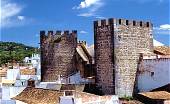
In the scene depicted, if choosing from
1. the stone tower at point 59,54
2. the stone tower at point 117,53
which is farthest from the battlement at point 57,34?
the stone tower at point 117,53

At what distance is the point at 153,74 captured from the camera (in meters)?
29.7

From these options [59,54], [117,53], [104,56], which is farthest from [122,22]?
[59,54]

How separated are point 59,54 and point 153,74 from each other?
9048mm

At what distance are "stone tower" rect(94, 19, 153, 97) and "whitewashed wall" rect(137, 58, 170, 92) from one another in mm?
504

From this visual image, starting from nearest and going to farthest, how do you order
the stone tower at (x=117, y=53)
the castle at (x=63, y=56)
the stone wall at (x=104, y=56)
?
the stone tower at (x=117, y=53), the stone wall at (x=104, y=56), the castle at (x=63, y=56)

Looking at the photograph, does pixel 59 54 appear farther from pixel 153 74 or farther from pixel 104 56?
pixel 153 74

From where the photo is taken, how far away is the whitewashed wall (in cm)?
2910

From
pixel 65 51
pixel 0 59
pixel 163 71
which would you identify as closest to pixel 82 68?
pixel 65 51

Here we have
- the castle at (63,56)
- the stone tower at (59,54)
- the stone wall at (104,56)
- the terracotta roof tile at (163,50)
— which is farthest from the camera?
the stone tower at (59,54)

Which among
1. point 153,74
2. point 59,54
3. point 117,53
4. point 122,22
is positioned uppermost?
point 122,22

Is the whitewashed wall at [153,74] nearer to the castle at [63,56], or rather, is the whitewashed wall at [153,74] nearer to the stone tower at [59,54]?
the castle at [63,56]

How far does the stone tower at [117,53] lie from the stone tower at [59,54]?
5.74m

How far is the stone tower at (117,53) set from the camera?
2958 cm

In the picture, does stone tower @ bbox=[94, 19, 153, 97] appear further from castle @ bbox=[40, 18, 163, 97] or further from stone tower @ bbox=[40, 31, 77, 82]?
stone tower @ bbox=[40, 31, 77, 82]
